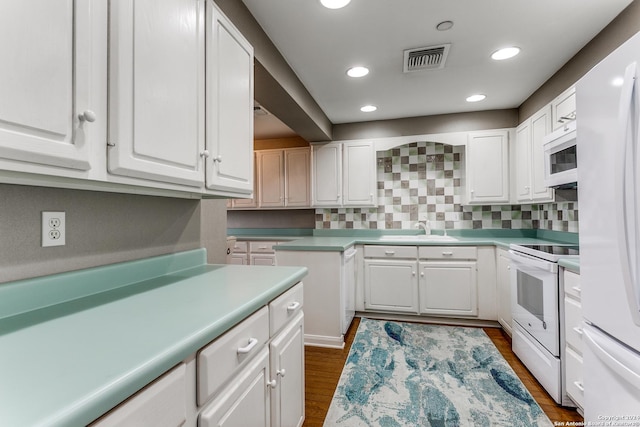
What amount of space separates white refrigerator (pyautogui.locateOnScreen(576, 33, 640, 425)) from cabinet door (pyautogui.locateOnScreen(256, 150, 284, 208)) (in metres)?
3.32

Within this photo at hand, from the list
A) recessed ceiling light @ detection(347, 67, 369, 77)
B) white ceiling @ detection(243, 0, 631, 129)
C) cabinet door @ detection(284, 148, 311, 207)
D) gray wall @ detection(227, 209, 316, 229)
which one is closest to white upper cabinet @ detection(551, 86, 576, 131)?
white ceiling @ detection(243, 0, 631, 129)

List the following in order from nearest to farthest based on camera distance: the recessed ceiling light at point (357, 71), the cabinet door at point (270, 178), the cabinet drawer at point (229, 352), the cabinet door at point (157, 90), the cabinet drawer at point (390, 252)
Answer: the cabinet drawer at point (229, 352) < the cabinet door at point (157, 90) < the recessed ceiling light at point (357, 71) < the cabinet drawer at point (390, 252) < the cabinet door at point (270, 178)

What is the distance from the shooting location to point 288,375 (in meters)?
1.33

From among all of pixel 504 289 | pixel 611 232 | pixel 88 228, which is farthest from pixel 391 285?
pixel 88 228

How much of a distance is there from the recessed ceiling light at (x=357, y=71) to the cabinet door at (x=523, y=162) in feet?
5.55

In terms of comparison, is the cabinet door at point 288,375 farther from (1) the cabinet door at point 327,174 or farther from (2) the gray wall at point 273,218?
(2) the gray wall at point 273,218

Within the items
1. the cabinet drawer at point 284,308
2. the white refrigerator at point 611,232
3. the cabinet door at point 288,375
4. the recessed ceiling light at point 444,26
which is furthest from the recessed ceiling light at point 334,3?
the cabinet door at point 288,375

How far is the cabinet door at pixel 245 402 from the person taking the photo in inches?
31.6

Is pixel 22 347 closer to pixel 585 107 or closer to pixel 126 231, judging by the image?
pixel 126 231

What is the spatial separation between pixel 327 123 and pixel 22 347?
133 inches

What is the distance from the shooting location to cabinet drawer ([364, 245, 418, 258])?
10.5ft

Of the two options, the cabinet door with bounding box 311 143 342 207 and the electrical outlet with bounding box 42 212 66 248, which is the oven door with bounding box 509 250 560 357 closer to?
the cabinet door with bounding box 311 143 342 207

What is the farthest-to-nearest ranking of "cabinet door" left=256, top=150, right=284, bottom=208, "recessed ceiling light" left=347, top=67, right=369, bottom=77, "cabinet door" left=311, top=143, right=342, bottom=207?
"cabinet door" left=256, top=150, right=284, bottom=208 < "cabinet door" left=311, top=143, right=342, bottom=207 < "recessed ceiling light" left=347, top=67, right=369, bottom=77

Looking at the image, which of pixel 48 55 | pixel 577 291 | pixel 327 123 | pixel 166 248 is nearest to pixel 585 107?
pixel 577 291
